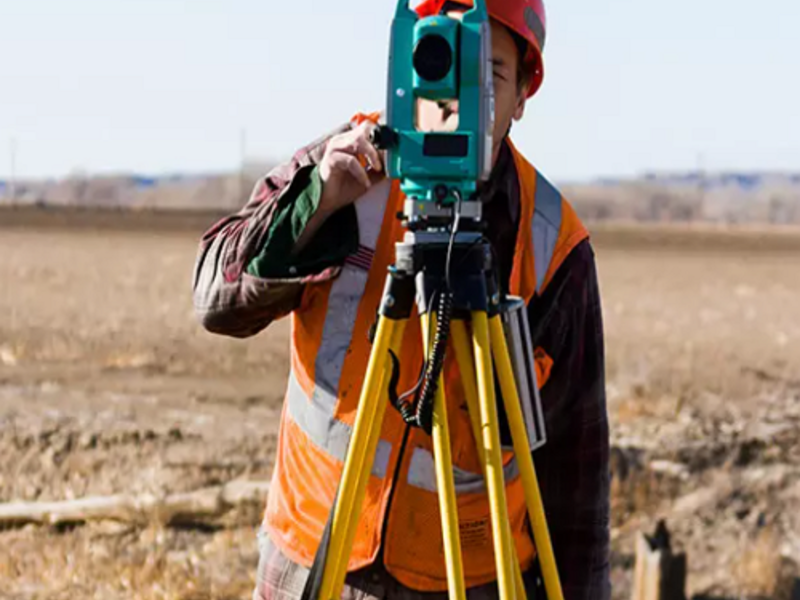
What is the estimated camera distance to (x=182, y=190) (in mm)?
124125

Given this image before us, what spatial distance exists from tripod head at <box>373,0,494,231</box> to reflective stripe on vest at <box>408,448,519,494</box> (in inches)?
17.2

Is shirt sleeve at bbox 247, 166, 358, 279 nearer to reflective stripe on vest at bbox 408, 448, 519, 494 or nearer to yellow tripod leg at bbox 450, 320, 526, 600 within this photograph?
yellow tripod leg at bbox 450, 320, 526, 600

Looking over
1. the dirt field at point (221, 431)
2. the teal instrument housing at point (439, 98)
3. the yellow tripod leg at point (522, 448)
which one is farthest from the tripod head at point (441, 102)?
the dirt field at point (221, 431)

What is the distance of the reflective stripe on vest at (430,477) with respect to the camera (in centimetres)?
200

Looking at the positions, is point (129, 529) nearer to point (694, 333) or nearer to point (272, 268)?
point (272, 268)

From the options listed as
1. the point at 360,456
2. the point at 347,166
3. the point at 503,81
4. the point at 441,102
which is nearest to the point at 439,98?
the point at 441,102

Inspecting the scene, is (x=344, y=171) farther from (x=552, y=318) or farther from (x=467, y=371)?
(x=552, y=318)

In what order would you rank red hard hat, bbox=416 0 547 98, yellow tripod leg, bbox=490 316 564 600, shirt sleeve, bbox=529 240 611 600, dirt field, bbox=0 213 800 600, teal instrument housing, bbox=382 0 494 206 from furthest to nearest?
dirt field, bbox=0 213 800 600, shirt sleeve, bbox=529 240 611 600, red hard hat, bbox=416 0 547 98, yellow tripod leg, bbox=490 316 564 600, teal instrument housing, bbox=382 0 494 206

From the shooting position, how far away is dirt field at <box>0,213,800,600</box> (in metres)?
4.95

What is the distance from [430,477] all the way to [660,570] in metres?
2.80

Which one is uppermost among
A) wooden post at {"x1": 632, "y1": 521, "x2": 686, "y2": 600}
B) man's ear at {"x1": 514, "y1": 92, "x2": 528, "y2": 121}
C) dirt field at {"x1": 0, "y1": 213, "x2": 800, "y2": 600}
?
man's ear at {"x1": 514, "y1": 92, "x2": 528, "y2": 121}

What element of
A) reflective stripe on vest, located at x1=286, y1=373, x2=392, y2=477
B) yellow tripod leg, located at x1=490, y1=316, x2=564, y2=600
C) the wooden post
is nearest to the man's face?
yellow tripod leg, located at x1=490, y1=316, x2=564, y2=600

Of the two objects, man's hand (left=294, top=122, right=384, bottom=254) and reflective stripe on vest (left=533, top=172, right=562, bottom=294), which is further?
reflective stripe on vest (left=533, top=172, right=562, bottom=294)

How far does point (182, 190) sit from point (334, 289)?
12449cm
